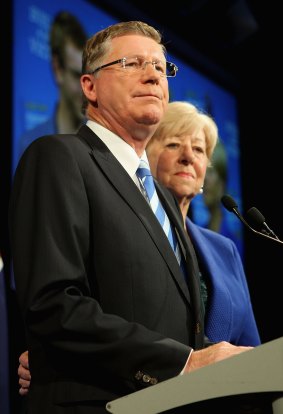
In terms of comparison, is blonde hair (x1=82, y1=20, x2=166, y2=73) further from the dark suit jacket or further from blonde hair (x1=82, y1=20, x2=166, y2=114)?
the dark suit jacket

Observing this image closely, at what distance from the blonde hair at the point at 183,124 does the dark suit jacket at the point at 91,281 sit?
3.66ft

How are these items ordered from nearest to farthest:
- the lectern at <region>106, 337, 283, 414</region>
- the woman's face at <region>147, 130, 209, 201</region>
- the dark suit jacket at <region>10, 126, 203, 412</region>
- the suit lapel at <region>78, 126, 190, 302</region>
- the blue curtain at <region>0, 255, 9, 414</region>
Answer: the lectern at <region>106, 337, 283, 414</region> < the dark suit jacket at <region>10, 126, 203, 412</region> < the suit lapel at <region>78, 126, 190, 302</region> < the blue curtain at <region>0, 255, 9, 414</region> < the woman's face at <region>147, 130, 209, 201</region>

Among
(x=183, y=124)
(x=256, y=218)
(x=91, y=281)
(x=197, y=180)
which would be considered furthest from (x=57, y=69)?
(x=91, y=281)

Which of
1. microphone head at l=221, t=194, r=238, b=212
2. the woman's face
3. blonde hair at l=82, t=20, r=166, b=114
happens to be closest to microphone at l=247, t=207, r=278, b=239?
microphone head at l=221, t=194, r=238, b=212

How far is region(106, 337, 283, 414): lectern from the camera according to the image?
1.26 metres

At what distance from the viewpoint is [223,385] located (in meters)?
1.28

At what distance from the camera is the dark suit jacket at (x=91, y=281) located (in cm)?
155

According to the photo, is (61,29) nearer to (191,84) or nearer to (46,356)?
(191,84)

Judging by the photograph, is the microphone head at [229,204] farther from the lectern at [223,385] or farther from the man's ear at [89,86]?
the lectern at [223,385]

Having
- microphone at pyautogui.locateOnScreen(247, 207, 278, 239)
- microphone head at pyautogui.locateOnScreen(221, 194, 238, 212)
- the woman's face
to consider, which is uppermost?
the woman's face

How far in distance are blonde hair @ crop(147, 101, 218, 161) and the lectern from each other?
1.85 metres

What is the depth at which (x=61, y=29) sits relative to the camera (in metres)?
4.14

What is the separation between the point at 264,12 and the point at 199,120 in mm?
3179

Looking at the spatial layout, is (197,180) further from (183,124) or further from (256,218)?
(256,218)
